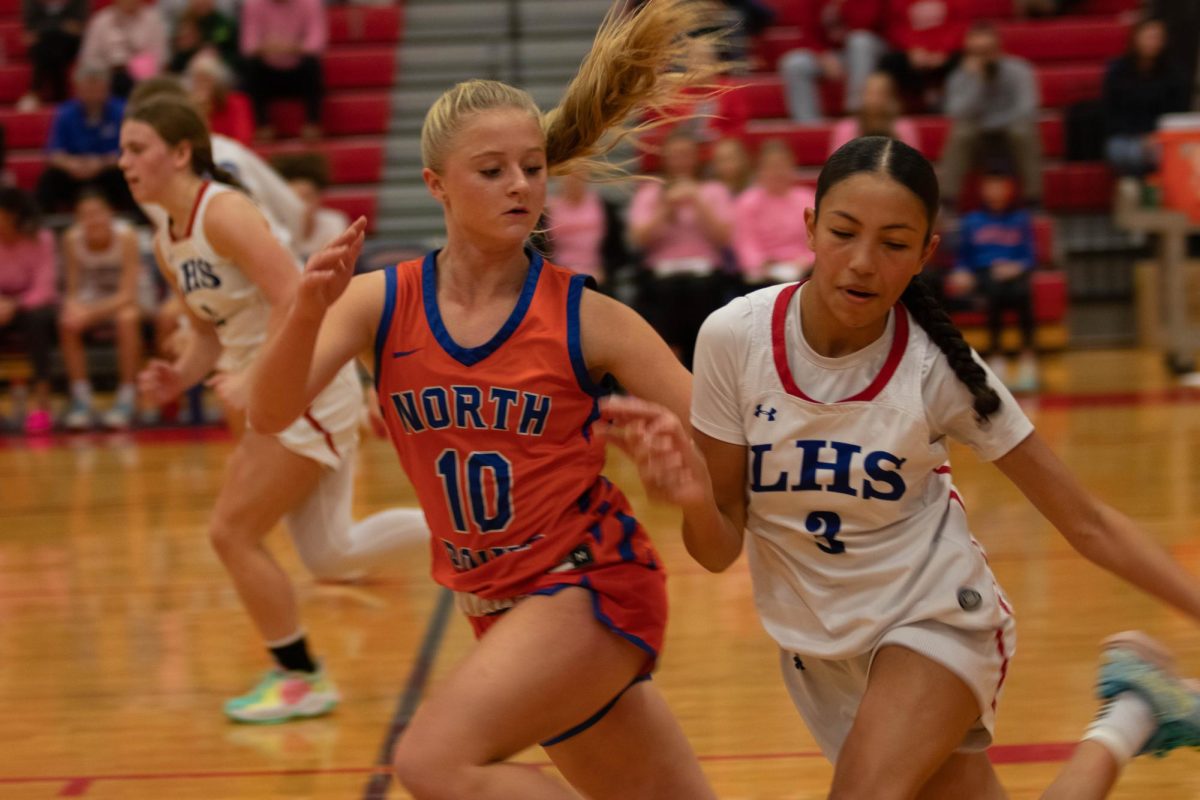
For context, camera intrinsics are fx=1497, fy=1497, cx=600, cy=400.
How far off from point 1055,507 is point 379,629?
299cm

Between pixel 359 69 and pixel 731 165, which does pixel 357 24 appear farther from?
pixel 731 165

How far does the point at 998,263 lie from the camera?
9203 mm

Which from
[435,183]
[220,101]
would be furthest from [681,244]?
[435,183]

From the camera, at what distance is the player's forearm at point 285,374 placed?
8.60 ft

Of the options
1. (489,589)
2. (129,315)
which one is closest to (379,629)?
(489,589)

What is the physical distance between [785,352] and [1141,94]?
27.6ft

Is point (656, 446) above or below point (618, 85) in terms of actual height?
below

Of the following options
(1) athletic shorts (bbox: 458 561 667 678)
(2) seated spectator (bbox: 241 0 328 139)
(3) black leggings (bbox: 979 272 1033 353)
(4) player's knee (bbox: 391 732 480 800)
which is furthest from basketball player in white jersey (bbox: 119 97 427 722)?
(2) seated spectator (bbox: 241 0 328 139)

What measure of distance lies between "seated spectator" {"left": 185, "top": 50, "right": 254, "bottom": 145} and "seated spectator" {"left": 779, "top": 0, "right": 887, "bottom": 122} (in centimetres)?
387

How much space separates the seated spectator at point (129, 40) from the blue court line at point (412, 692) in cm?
698

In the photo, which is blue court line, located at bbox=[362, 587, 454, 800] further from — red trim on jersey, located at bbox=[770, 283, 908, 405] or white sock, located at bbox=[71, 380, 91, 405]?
white sock, located at bbox=[71, 380, 91, 405]

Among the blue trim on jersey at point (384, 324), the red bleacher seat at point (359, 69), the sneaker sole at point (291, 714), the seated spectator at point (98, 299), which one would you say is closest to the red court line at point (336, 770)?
the sneaker sole at point (291, 714)

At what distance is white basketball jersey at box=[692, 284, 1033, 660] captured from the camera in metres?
2.56

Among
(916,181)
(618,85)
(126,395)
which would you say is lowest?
(126,395)
